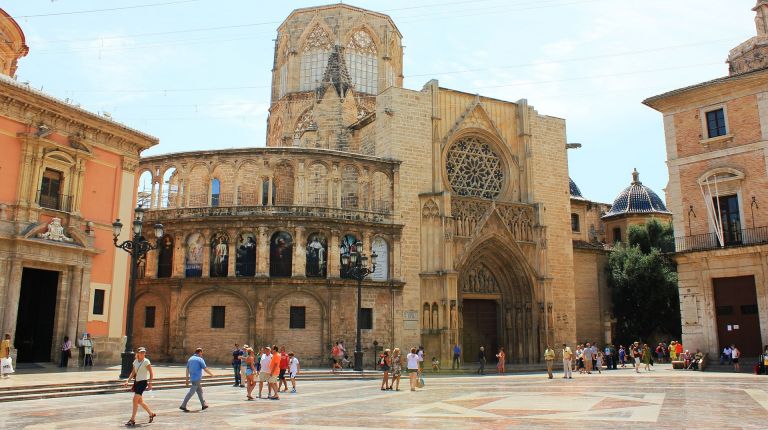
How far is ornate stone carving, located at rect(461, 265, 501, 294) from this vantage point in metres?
32.9

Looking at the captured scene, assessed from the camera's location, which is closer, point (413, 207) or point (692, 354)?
point (692, 354)

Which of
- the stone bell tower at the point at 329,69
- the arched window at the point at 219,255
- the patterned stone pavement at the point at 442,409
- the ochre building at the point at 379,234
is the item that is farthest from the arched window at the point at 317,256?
the stone bell tower at the point at 329,69

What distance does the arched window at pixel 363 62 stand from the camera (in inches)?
1624

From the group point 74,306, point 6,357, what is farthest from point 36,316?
point 6,357

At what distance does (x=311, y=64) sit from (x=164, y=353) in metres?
21.1

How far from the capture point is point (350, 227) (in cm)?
2975

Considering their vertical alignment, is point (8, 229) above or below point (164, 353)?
above

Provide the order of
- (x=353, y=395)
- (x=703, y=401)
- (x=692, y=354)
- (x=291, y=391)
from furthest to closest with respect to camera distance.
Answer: (x=692, y=354) < (x=291, y=391) < (x=353, y=395) < (x=703, y=401)

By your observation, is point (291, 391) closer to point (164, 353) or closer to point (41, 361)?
point (41, 361)

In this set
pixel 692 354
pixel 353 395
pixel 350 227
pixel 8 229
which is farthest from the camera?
pixel 350 227

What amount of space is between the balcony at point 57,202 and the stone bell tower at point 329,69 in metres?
18.0

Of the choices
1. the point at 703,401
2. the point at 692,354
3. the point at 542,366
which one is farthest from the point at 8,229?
the point at 692,354

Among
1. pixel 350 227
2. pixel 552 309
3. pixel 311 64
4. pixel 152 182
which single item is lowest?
pixel 552 309

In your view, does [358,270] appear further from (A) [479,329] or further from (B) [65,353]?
(A) [479,329]
